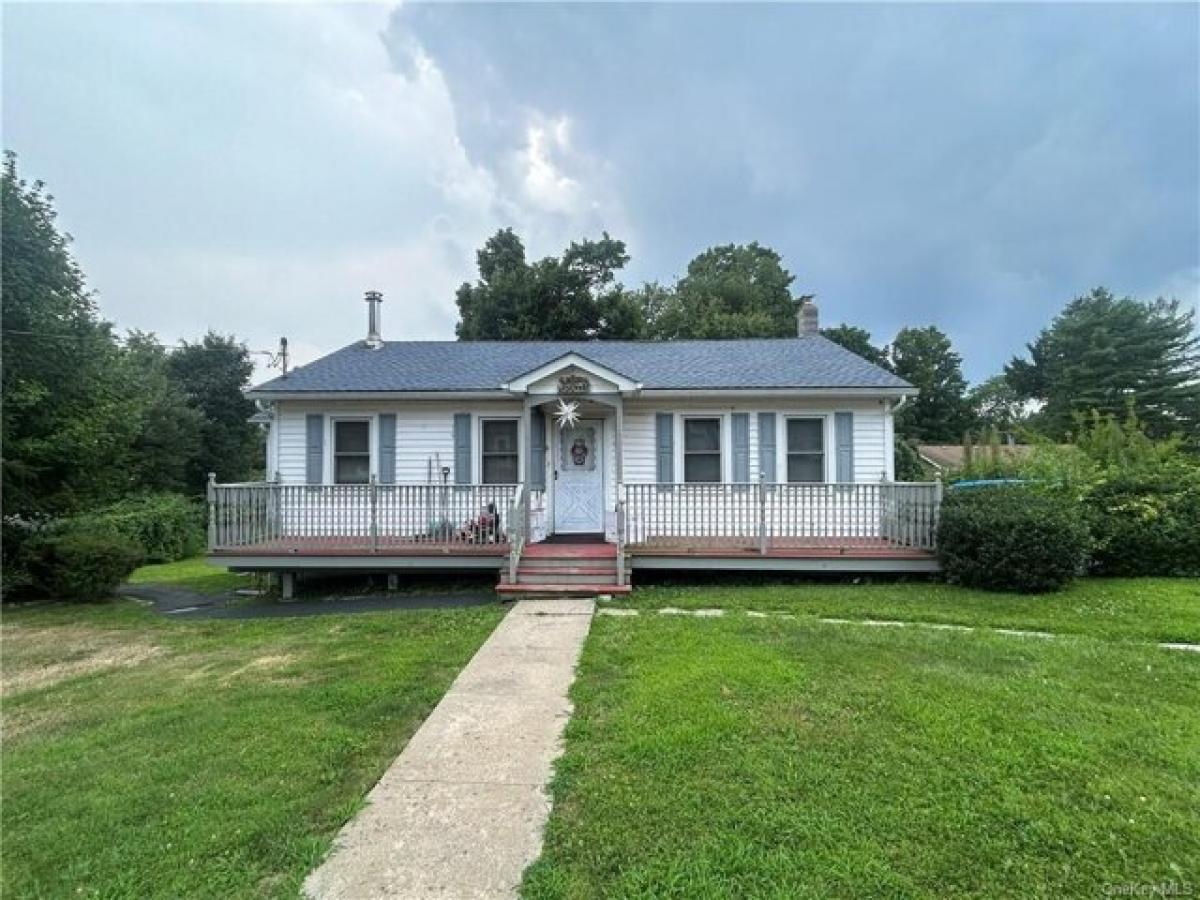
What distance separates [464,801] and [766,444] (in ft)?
27.9

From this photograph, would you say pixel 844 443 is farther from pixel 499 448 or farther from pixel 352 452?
pixel 352 452

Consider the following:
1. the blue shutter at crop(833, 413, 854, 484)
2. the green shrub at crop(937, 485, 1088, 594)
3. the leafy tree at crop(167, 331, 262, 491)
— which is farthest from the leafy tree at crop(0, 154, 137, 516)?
the leafy tree at crop(167, 331, 262, 491)

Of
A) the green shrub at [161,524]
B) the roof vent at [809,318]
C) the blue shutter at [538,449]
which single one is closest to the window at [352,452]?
the blue shutter at [538,449]

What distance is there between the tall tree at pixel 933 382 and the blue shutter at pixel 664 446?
39.2m

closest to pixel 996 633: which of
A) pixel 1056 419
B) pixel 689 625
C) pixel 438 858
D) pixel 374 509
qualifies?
pixel 689 625

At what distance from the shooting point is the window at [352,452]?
419 inches

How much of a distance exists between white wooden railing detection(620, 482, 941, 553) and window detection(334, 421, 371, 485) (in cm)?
499

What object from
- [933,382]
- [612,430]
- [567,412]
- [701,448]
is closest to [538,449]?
[567,412]

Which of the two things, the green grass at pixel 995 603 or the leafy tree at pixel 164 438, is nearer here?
the green grass at pixel 995 603

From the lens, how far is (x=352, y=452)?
10680 millimetres

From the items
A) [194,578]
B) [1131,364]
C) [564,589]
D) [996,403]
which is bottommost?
[194,578]

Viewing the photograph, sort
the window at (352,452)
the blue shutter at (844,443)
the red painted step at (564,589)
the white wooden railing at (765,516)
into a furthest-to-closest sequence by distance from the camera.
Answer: the window at (352,452)
the blue shutter at (844,443)
the white wooden railing at (765,516)
the red painted step at (564,589)

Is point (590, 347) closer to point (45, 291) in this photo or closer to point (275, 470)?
point (275, 470)

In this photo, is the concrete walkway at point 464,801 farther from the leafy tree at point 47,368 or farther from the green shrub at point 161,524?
the green shrub at point 161,524
